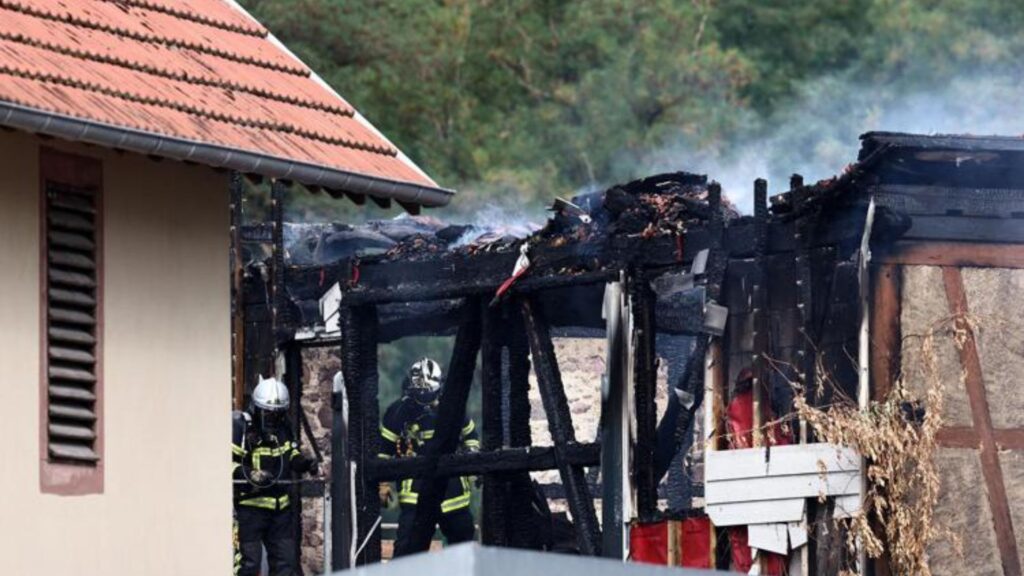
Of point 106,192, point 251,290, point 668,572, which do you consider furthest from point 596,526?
point 668,572

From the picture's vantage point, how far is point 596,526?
16312 millimetres

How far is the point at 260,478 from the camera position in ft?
57.3

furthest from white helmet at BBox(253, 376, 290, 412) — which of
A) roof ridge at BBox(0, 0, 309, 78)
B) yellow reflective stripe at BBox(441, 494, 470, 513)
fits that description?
roof ridge at BBox(0, 0, 309, 78)

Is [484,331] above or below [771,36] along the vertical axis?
below

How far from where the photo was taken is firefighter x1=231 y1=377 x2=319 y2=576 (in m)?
17.5

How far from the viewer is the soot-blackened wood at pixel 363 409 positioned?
58.6 ft

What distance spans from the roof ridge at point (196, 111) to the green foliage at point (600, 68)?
19092 millimetres

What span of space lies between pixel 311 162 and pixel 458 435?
232 inches

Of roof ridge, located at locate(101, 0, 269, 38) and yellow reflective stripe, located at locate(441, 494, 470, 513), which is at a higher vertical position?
roof ridge, located at locate(101, 0, 269, 38)

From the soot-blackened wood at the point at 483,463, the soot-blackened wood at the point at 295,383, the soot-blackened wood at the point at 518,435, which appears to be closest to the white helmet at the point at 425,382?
the soot-blackened wood at the point at 295,383

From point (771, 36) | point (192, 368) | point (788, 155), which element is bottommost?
point (192, 368)

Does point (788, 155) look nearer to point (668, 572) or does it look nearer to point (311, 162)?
point (311, 162)

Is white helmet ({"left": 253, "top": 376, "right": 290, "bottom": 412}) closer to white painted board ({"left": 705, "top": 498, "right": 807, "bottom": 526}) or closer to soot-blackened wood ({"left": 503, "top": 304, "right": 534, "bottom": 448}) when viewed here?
soot-blackened wood ({"left": 503, "top": 304, "right": 534, "bottom": 448})

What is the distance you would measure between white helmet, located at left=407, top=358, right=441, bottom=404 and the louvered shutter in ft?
23.2
